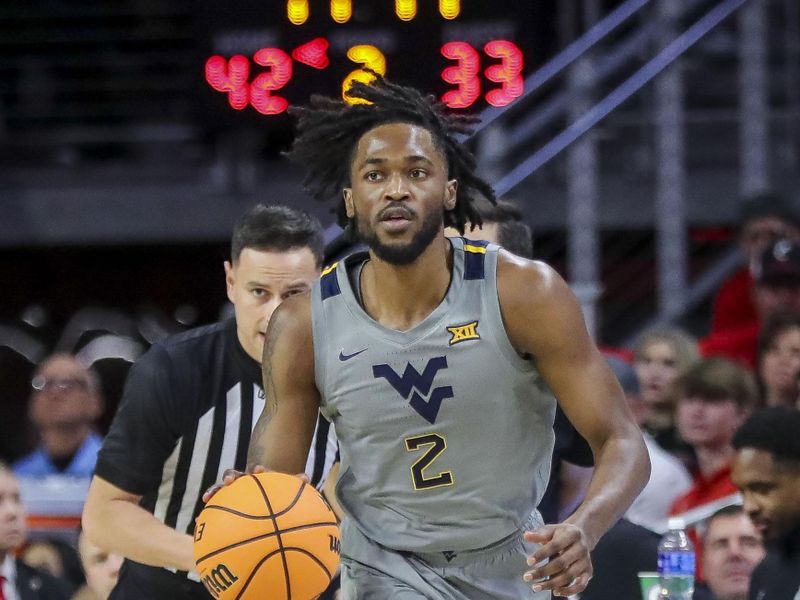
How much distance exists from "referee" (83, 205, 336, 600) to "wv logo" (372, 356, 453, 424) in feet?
3.13

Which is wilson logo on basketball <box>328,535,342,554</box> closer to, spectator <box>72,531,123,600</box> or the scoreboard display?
spectator <box>72,531,123,600</box>

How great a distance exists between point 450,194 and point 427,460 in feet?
2.18

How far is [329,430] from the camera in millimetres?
4633

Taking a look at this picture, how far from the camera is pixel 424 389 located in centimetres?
364

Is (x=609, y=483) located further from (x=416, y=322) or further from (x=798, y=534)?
(x=798, y=534)

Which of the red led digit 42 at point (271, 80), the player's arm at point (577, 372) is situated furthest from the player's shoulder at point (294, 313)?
the red led digit 42 at point (271, 80)

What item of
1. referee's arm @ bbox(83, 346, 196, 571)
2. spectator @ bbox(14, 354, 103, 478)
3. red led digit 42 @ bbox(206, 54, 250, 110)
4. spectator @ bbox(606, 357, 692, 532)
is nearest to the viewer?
referee's arm @ bbox(83, 346, 196, 571)

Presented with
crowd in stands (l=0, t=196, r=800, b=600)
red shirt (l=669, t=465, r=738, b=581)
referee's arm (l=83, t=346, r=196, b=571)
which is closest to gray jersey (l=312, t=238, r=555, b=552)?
referee's arm (l=83, t=346, r=196, b=571)

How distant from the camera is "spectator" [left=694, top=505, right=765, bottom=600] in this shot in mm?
5199

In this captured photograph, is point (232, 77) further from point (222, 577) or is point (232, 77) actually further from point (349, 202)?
point (222, 577)

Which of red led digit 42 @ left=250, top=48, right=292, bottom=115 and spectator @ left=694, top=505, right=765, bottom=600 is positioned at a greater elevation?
red led digit 42 @ left=250, top=48, right=292, bottom=115

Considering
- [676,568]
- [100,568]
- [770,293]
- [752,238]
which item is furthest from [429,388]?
[752,238]

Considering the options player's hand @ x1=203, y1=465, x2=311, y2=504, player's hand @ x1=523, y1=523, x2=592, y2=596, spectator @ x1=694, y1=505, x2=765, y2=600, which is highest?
player's hand @ x1=203, y1=465, x2=311, y2=504

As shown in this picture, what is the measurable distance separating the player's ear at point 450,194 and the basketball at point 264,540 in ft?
2.53
